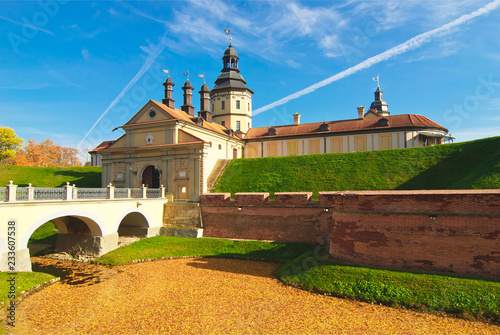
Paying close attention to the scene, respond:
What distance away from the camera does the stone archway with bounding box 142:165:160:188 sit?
76.4 feet

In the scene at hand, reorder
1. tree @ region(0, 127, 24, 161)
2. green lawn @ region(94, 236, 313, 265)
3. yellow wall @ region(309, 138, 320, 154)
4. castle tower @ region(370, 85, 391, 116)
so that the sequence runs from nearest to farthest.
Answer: green lawn @ region(94, 236, 313, 265)
yellow wall @ region(309, 138, 320, 154)
tree @ region(0, 127, 24, 161)
castle tower @ region(370, 85, 391, 116)

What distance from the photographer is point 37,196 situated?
514 inches

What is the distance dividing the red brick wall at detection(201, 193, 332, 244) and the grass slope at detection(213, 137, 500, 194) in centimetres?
319

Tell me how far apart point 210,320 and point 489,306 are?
801cm

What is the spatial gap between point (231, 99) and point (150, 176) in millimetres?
15709

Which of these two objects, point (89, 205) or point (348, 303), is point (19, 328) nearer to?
point (89, 205)

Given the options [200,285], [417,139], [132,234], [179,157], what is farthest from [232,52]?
[200,285]

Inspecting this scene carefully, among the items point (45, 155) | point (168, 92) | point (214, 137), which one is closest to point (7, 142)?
point (45, 155)

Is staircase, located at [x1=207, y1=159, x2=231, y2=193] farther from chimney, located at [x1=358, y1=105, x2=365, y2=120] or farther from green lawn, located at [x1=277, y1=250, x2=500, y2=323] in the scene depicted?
chimney, located at [x1=358, y1=105, x2=365, y2=120]

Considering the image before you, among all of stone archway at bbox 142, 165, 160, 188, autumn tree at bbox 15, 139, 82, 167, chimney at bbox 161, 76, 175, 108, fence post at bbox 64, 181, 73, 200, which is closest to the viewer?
fence post at bbox 64, 181, 73, 200

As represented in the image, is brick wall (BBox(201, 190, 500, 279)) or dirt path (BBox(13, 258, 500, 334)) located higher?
brick wall (BBox(201, 190, 500, 279))

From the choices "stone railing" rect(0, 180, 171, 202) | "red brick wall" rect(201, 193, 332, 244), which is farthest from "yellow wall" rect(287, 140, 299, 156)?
"stone railing" rect(0, 180, 171, 202)

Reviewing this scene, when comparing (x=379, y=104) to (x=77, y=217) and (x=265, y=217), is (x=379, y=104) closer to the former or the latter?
(x=265, y=217)

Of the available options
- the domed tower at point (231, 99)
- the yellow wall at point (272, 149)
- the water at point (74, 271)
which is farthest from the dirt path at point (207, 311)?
the domed tower at point (231, 99)
